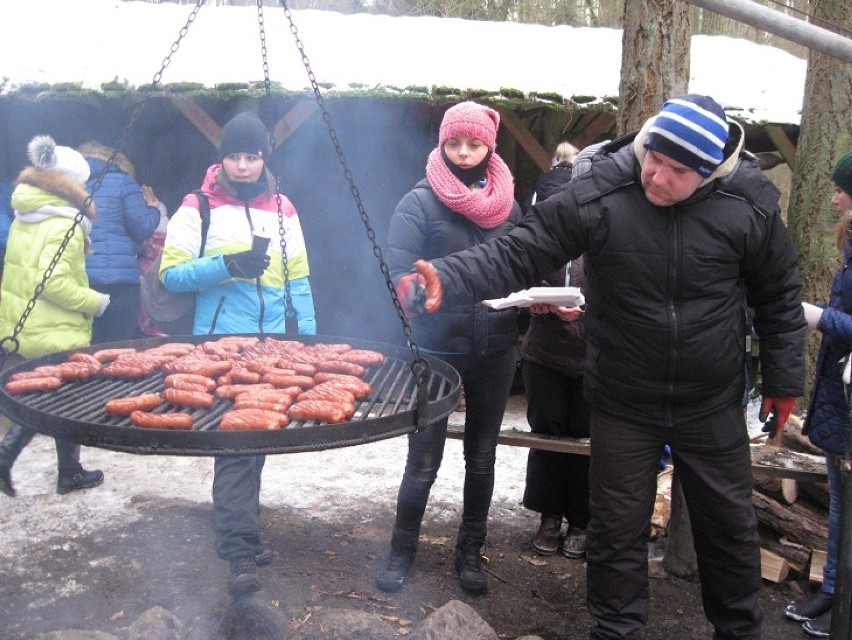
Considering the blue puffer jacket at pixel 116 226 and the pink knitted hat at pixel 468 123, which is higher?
the pink knitted hat at pixel 468 123

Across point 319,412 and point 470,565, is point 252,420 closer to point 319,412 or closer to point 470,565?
point 319,412

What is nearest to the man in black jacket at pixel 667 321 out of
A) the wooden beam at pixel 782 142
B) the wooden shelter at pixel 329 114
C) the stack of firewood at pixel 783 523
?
the stack of firewood at pixel 783 523

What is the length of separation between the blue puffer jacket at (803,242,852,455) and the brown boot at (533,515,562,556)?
1588 mm

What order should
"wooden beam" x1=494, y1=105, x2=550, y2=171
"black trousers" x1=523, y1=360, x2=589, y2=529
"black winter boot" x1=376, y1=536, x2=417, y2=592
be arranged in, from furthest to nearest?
"wooden beam" x1=494, y1=105, x2=550, y2=171 → "black trousers" x1=523, y1=360, x2=589, y2=529 → "black winter boot" x1=376, y1=536, x2=417, y2=592

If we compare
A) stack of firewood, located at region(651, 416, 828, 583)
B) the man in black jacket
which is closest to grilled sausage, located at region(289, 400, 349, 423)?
the man in black jacket

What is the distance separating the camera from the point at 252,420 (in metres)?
2.67

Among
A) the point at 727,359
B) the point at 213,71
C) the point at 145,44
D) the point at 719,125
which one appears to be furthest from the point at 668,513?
the point at 145,44

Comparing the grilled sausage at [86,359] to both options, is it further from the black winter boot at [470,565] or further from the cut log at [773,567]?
the cut log at [773,567]

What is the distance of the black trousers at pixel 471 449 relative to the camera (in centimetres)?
394

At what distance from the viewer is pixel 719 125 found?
273 cm

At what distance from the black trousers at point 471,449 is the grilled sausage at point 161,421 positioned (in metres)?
1.50

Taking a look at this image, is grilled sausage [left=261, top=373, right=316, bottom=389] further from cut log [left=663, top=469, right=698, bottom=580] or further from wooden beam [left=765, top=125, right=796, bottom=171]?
wooden beam [left=765, top=125, right=796, bottom=171]

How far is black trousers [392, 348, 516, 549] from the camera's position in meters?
3.94

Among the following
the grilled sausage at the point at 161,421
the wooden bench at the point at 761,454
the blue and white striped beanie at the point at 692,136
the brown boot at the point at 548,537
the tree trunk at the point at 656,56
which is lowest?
the brown boot at the point at 548,537
